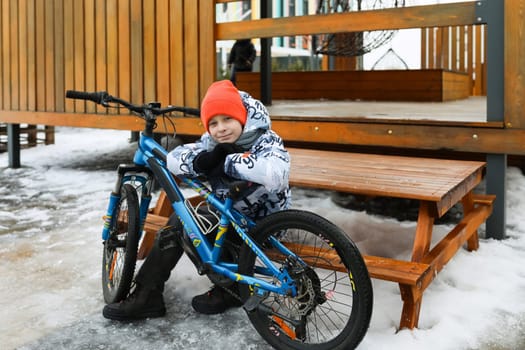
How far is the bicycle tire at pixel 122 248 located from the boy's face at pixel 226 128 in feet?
1.76

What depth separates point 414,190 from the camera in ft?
8.43

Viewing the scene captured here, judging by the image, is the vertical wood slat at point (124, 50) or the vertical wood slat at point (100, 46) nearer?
the vertical wood slat at point (124, 50)

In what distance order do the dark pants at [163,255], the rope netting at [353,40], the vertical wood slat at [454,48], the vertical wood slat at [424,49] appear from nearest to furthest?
the dark pants at [163,255]
the rope netting at [353,40]
the vertical wood slat at [454,48]
the vertical wood slat at [424,49]

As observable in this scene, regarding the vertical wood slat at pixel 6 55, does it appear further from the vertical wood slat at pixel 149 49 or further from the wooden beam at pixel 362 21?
the wooden beam at pixel 362 21

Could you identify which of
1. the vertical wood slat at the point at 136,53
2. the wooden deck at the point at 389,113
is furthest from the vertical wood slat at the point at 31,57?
the wooden deck at the point at 389,113

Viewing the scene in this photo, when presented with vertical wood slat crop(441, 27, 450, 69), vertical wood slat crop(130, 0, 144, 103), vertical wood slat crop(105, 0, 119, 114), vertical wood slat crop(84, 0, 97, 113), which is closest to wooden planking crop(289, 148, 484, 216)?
vertical wood slat crop(130, 0, 144, 103)

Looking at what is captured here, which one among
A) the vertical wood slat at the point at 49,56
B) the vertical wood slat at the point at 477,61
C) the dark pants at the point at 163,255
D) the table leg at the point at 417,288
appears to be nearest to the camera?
the table leg at the point at 417,288

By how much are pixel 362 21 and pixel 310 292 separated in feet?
7.61

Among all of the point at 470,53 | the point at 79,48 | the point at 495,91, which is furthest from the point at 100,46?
the point at 470,53

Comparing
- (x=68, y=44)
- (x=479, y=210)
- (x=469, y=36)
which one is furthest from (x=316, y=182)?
(x=469, y=36)

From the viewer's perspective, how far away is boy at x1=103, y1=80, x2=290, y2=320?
2.22 m

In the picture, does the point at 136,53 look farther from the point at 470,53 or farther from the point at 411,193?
the point at 470,53

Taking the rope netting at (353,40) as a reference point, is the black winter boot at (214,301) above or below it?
below

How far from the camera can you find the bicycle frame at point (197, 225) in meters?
2.18
